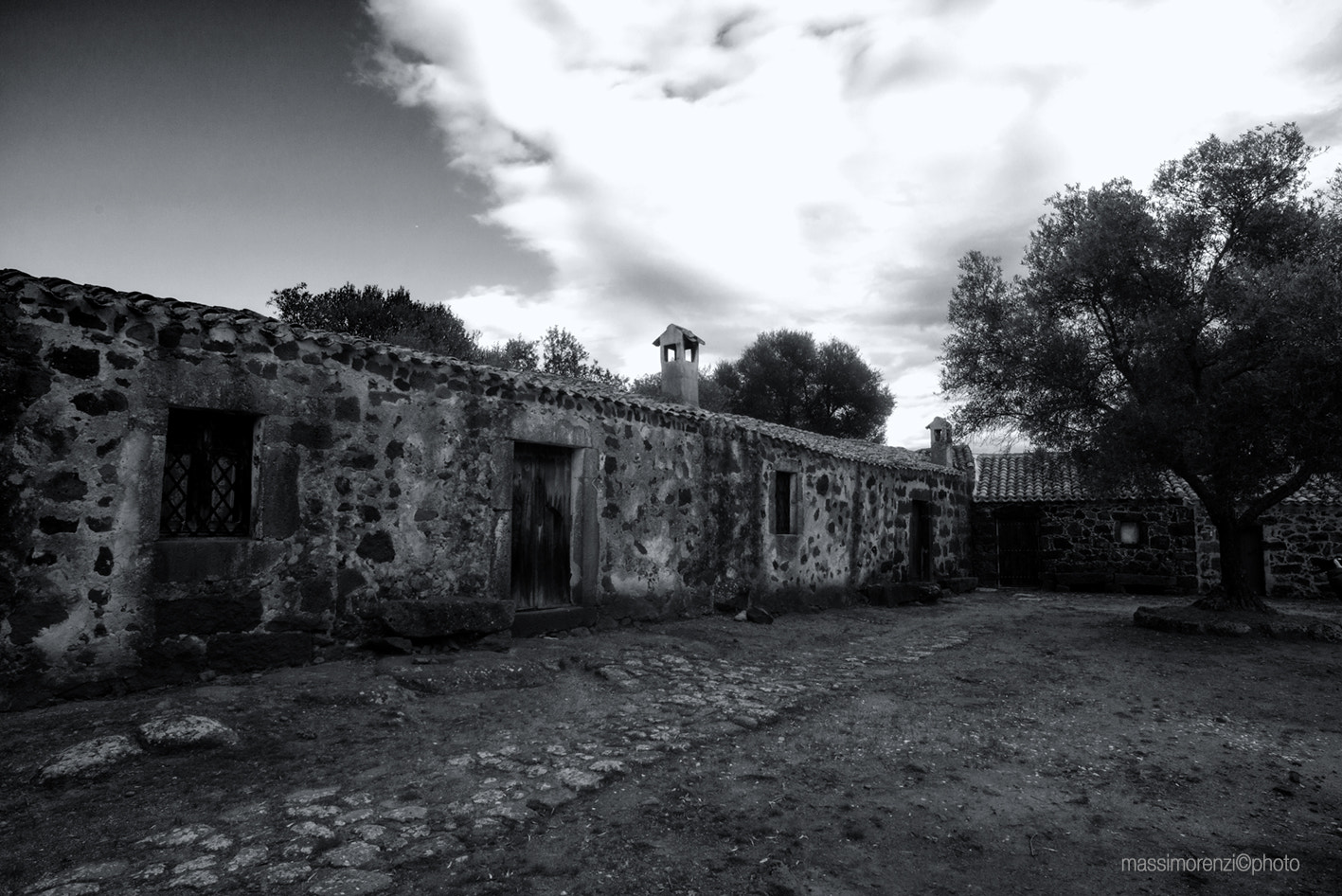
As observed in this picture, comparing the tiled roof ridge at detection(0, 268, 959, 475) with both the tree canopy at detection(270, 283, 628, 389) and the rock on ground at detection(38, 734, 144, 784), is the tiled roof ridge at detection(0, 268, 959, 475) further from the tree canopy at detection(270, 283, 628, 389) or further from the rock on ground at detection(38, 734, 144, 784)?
the tree canopy at detection(270, 283, 628, 389)

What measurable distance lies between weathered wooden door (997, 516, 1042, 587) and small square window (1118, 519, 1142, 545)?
6.33 feet

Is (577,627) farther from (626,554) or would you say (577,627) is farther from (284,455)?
(284,455)

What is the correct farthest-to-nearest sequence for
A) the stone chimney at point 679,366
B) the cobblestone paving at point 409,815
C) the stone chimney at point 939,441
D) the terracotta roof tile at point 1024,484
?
the stone chimney at point 939,441, the terracotta roof tile at point 1024,484, the stone chimney at point 679,366, the cobblestone paving at point 409,815

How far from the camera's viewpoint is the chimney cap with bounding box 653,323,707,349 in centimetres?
1349

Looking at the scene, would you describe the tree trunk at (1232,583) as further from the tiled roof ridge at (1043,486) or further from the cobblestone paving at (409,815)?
the cobblestone paving at (409,815)

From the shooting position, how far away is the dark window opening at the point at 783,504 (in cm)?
1202

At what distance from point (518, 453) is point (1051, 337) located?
27.2 ft

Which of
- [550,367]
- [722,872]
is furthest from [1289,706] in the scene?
[550,367]

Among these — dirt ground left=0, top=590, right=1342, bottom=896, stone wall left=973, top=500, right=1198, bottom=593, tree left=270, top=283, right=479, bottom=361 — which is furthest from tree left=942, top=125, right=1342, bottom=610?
tree left=270, top=283, right=479, bottom=361

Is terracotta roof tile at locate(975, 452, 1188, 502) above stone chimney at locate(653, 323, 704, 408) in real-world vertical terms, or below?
below

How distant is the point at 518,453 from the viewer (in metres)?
8.28

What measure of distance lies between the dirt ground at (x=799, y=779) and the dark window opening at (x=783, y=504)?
477 centimetres

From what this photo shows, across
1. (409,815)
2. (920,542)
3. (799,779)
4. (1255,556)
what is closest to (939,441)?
(920,542)

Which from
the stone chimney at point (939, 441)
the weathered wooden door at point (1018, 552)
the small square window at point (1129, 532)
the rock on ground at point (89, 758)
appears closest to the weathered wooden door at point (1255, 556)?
the small square window at point (1129, 532)
